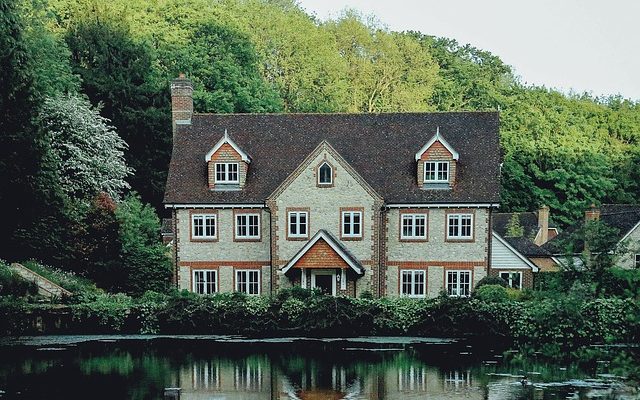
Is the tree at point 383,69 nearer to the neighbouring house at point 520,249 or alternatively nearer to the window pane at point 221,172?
the neighbouring house at point 520,249

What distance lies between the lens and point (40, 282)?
136 ft

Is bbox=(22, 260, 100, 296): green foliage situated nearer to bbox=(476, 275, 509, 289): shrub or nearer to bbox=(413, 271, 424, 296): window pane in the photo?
bbox=(413, 271, 424, 296): window pane

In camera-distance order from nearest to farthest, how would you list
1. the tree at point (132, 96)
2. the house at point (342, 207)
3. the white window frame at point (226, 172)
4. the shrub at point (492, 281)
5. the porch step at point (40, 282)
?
the porch step at point (40, 282), the shrub at point (492, 281), the house at point (342, 207), the white window frame at point (226, 172), the tree at point (132, 96)

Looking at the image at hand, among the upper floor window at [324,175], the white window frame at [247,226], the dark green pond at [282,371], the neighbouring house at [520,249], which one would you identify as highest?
the upper floor window at [324,175]

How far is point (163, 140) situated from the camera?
61094mm

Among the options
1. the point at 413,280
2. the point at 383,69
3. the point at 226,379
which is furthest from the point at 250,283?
the point at 383,69

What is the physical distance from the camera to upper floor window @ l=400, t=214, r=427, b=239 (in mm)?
44000

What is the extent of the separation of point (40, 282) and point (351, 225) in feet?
46.0

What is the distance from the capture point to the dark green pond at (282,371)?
2434 cm

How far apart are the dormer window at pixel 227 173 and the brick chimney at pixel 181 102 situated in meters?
4.12

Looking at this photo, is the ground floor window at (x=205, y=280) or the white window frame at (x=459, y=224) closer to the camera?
the white window frame at (x=459, y=224)

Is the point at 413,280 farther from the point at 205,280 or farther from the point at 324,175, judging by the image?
the point at 205,280

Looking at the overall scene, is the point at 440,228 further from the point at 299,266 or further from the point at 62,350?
the point at 62,350

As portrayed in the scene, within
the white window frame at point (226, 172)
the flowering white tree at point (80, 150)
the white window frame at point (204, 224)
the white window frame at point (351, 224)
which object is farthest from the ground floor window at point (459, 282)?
the flowering white tree at point (80, 150)
